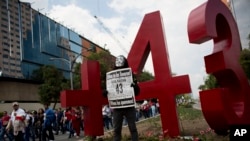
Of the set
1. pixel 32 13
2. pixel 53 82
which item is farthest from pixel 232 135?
pixel 32 13

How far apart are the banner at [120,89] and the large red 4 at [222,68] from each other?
168cm

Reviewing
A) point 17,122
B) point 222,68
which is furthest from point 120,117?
point 17,122

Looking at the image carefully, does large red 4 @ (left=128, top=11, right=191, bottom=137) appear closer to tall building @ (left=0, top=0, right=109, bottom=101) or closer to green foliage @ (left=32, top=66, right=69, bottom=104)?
green foliage @ (left=32, top=66, right=69, bottom=104)

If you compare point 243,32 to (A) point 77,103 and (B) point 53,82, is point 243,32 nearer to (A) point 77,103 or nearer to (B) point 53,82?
(B) point 53,82

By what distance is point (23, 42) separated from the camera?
58.5 meters

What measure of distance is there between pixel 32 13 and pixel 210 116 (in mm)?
60334

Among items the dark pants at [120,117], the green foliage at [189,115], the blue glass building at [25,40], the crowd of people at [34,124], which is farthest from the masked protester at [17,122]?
the blue glass building at [25,40]

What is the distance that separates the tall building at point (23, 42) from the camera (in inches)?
2064

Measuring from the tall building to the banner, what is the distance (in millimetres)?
39504

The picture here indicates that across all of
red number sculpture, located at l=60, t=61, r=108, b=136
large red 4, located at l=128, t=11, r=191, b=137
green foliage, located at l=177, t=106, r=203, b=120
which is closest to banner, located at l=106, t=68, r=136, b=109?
large red 4, located at l=128, t=11, r=191, b=137

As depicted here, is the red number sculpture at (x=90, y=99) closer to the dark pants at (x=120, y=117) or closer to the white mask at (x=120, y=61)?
the white mask at (x=120, y=61)

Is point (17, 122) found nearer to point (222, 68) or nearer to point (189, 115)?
point (222, 68)

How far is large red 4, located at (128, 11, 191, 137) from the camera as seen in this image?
Result: 8977 millimetres

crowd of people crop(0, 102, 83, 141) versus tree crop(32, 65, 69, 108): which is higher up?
tree crop(32, 65, 69, 108)
